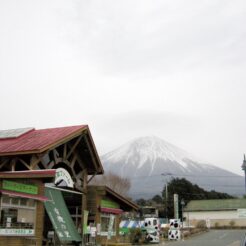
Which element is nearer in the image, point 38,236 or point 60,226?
point 38,236

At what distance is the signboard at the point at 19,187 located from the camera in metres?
16.6

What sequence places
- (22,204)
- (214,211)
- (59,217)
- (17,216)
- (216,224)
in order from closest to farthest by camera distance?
(17,216) < (22,204) < (59,217) < (216,224) < (214,211)

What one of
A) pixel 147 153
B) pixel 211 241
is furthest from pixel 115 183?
pixel 147 153

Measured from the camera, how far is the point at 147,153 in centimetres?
17700

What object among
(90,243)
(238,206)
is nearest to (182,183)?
(238,206)

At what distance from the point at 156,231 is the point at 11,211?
60.8ft

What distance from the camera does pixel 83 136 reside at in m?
23.1

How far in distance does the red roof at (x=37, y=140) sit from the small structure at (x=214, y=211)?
181ft

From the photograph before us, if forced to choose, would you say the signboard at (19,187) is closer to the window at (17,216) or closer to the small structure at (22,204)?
the small structure at (22,204)

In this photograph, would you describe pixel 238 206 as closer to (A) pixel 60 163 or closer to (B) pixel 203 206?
(B) pixel 203 206

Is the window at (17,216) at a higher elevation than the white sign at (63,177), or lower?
lower

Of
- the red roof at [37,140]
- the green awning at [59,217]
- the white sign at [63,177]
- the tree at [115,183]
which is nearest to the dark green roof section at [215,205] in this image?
the tree at [115,183]

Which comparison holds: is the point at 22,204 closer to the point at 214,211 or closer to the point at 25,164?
the point at 25,164

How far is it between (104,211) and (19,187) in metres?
9.11
